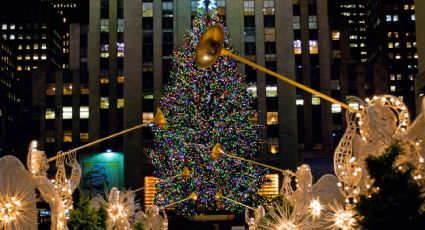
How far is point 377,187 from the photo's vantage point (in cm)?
969

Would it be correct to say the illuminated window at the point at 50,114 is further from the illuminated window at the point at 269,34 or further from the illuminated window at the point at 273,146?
the illuminated window at the point at 269,34

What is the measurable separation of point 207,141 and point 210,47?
32.2 m

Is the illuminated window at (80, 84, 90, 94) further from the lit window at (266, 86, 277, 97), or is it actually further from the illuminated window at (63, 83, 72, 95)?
the lit window at (266, 86, 277, 97)

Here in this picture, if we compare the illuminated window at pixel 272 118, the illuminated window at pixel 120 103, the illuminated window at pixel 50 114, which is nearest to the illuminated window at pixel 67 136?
the illuminated window at pixel 50 114

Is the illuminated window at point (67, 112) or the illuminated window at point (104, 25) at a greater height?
the illuminated window at point (104, 25)

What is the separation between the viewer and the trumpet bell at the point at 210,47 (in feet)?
34.0

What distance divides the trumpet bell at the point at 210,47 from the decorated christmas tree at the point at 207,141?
30596 mm

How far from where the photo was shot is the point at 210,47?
1045 centimetres

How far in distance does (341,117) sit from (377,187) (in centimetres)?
6435

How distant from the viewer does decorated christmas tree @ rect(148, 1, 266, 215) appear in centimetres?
4191

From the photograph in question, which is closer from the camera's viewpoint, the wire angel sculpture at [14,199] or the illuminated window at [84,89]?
the wire angel sculpture at [14,199]

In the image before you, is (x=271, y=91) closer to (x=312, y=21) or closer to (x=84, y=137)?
(x=312, y=21)

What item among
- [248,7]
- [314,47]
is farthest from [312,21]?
[248,7]

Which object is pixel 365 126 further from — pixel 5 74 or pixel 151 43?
pixel 5 74
